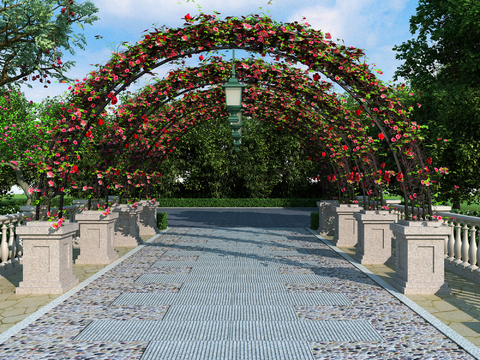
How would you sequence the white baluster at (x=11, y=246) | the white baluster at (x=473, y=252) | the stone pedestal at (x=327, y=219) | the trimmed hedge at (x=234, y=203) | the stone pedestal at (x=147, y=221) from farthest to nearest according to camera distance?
the trimmed hedge at (x=234, y=203) < the stone pedestal at (x=147, y=221) < the stone pedestal at (x=327, y=219) < the white baluster at (x=11, y=246) < the white baluster at (x=473, y=252)

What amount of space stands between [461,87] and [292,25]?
8749 millimetres

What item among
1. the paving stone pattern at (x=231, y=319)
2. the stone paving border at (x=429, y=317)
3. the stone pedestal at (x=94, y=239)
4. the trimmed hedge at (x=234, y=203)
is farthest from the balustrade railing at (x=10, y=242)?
the trimmed hedge at (x=234, y=203)

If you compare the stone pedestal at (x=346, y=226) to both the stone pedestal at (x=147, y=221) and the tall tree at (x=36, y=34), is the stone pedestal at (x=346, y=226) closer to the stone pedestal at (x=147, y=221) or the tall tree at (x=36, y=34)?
the stone pedestal at (x=147, y=221)

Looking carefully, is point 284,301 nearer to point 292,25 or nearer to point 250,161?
point 292,25

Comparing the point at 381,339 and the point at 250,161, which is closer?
the point at 381,339

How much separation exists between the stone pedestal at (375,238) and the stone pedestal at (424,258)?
2.11m

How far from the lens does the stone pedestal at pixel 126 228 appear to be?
34.3 ft

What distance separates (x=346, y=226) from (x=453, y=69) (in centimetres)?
738

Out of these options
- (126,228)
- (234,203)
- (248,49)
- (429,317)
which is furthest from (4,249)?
(234,203)

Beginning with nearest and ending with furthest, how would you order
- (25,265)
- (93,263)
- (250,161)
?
(25,265) < (93,263) < (250,161)

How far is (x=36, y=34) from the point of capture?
10898 millimetres

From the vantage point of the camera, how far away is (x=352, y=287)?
20.3 ft

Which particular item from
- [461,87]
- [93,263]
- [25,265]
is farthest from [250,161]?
[25,265]

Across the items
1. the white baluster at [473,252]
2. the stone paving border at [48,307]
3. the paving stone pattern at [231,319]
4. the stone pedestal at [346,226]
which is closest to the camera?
the paving stone pattern at [231,319]
